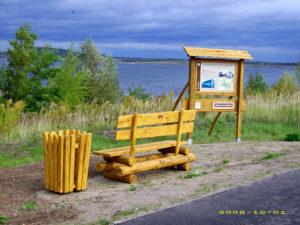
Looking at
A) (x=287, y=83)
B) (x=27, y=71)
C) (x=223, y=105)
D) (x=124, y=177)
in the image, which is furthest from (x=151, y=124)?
(x=287, y=83)

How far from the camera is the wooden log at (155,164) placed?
27.3ft

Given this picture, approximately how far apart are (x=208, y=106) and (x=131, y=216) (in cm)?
674

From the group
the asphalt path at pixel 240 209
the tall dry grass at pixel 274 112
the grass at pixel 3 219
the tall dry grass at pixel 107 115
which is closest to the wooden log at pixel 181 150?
the asphalt path at pixel 240 209

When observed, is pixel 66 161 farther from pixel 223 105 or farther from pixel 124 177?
pixel 223 105

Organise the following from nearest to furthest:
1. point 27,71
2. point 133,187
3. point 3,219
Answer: point 3,219
point 133,187
point 27,71

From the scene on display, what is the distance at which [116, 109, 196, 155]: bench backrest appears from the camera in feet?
27.7

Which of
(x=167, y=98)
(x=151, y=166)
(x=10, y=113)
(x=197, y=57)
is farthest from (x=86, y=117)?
(x=151, y=166)

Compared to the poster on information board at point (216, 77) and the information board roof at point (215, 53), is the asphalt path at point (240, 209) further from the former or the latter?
the poster on information board at point (216, 77)

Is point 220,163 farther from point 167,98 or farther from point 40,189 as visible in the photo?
point 167,98

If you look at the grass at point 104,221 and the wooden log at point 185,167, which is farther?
the wooden log at point 185,167

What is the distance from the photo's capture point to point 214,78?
41.9 feet

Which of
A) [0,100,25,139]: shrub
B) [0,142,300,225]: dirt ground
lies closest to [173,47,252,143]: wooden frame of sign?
[0,142,300,225]: dirt ground

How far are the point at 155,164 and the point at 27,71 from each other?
656 inches

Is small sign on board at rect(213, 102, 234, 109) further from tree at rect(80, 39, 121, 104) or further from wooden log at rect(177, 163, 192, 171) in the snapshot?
tree at rect(80, 39, 121, 104)
